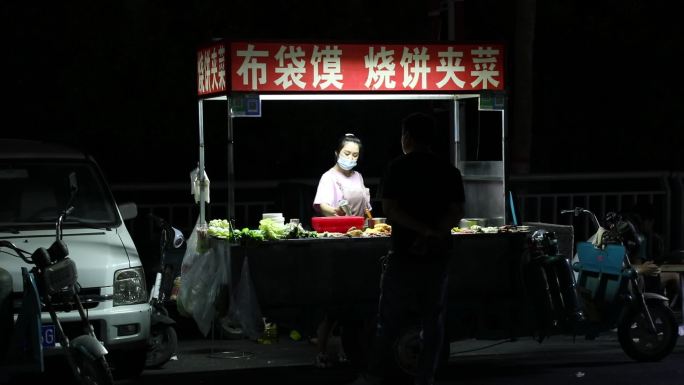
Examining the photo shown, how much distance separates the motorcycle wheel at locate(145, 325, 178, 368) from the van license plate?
1.65 m

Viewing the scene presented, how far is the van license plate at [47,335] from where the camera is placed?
26.2ft

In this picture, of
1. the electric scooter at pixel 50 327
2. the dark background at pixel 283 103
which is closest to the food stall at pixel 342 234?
the electric scooter at pixel 50 327

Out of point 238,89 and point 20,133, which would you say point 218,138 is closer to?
point 20,133

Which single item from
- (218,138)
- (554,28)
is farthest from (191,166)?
(554,28)

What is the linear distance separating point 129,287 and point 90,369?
1415 mm

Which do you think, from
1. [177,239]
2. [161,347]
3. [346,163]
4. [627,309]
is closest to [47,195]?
[177,239]

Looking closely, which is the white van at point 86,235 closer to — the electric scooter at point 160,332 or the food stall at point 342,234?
the electric scooter at point 160,332

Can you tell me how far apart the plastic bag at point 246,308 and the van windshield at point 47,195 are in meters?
1.32

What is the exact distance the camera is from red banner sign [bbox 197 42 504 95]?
8.88m

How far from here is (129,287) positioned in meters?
8.64

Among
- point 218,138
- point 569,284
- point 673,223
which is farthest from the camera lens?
point 218,138

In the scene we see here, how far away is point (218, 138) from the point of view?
17.2m

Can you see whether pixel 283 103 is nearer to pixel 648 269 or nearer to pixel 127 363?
pixel 648 269

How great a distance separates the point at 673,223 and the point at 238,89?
692 centimetres
